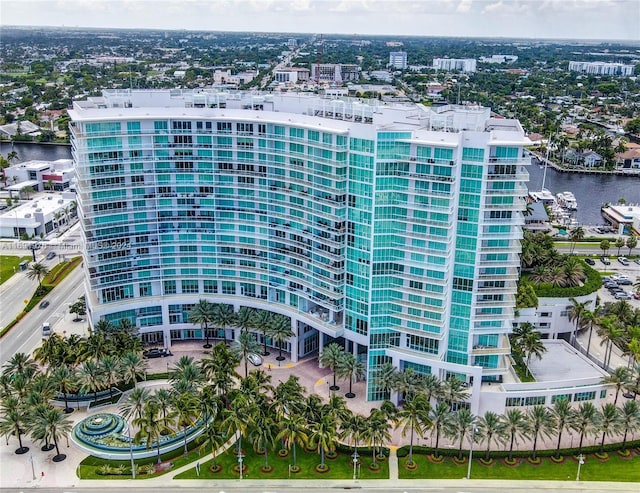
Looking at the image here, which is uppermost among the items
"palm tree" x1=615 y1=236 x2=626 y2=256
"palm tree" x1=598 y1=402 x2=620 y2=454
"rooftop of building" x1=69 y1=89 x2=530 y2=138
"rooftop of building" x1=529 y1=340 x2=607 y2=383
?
"rooftop of building" x1=69 y1=89 x2=530 y2=138

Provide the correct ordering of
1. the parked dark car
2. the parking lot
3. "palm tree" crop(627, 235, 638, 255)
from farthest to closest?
"palm tree" crop(627, 235, 638, 255) → the parking lot → the parked dark car

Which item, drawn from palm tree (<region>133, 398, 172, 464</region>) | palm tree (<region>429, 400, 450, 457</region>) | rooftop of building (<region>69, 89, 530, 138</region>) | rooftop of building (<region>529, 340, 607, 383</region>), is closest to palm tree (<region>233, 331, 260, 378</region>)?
palm tree (<region>133, 398, 172, 464</region>)

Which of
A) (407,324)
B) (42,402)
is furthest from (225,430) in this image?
(407,324)

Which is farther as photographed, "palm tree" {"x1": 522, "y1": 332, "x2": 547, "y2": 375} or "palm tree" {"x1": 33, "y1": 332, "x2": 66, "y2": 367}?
"palm tree" {"x1": 522, "y1": 332, "x2": 547, "y2": 375}

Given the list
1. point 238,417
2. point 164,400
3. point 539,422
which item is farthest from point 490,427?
point 164,400

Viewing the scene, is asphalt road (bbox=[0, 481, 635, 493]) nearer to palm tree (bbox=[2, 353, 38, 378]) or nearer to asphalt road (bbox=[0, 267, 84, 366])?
palm tree (bbox=[2, 353, 38, 378])

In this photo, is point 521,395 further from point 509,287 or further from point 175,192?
point 175,192

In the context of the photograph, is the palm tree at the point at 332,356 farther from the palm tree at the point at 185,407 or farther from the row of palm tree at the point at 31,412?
the row of palm tree at the point at 31,412

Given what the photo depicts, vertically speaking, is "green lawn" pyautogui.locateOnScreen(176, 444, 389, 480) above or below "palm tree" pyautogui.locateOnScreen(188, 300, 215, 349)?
below
